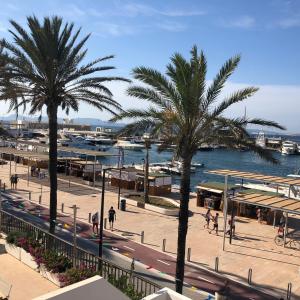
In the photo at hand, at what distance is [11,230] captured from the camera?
60.8 feet

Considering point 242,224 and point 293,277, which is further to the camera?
point 242,224

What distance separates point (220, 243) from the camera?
25.0m

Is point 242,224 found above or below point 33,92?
below

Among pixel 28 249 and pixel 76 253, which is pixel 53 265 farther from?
pixel 28 249

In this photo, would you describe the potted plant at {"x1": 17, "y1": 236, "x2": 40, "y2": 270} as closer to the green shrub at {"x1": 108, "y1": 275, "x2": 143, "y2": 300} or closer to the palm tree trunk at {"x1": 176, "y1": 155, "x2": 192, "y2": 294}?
the green shrub at {"x1": 108, "y1": 275, "x2": 143, "y2": 300}

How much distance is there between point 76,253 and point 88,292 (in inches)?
296

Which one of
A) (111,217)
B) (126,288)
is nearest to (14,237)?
(126,288)

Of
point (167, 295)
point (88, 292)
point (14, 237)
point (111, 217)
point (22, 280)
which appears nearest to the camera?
point (88, 292)

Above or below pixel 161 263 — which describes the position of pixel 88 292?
above

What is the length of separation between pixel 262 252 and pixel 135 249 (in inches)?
285

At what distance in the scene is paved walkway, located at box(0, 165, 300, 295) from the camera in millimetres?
20203

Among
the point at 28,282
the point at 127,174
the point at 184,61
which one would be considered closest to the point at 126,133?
the point at 184,61

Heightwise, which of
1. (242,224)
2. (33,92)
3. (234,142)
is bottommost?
(242,224)

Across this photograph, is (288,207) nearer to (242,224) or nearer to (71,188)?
(242,224)
